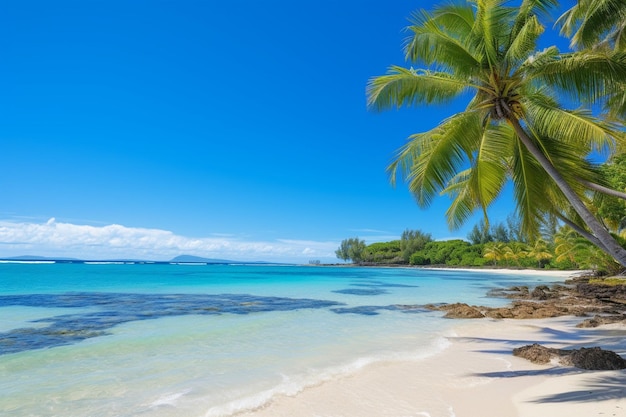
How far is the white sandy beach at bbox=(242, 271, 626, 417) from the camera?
4.39 metres

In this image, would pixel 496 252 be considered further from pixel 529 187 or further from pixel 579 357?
pixel 579 357

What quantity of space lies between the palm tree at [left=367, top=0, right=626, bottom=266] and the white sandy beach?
2.08 meters

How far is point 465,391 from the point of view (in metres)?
5.19

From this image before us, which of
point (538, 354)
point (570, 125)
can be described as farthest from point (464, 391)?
point (570, 125)

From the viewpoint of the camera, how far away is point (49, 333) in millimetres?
9992

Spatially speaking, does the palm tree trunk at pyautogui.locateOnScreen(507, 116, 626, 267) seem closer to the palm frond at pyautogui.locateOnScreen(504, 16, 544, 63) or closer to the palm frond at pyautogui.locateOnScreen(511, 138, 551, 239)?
the palm frond at pyautogui.locateOnScreen(504, 16, 544, 63)

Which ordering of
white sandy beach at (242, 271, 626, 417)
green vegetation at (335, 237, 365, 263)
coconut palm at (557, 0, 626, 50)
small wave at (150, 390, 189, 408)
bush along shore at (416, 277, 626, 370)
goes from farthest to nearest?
green vegetation at (335, 237, 365, 263), coconut palm at (557, 0, 626, 50), bush along shore at (416, 277, 626, 370), small wave at (150, 390, 189, 408), white sandy beach at (242, 271, 626, 417)

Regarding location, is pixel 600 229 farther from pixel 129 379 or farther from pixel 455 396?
pixel 129 379

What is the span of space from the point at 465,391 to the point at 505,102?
4622 millimetres

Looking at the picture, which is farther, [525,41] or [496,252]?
[496,252]

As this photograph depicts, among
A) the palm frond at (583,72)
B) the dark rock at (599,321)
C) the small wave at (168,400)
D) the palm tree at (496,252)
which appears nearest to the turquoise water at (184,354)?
the small wave at (168,400)

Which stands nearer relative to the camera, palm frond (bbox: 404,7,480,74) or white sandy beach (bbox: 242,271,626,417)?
white sandy beach (bbox: 242,271,626,417)

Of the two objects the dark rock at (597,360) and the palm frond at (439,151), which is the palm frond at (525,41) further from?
the dark rock at (597,360)

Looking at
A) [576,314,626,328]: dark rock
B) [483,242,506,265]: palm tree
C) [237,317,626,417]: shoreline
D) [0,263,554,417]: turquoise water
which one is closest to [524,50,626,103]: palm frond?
[237,317,626,417]: shoreline
